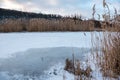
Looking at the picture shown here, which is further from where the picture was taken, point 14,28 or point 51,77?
point 14,28

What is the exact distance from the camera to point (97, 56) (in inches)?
151

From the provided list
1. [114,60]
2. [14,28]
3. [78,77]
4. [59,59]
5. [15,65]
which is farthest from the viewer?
[14,28]

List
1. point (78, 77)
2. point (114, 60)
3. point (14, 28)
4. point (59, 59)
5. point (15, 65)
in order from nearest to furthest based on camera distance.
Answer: point (78, 77), point (114, 60), point (15, 65), point (59, 59), point (14, 28)

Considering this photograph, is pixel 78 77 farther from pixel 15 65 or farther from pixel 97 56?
pixel 15 65

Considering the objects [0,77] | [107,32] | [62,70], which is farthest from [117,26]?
[0,77]

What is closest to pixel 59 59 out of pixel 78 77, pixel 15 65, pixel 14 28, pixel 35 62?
pixel 35 62

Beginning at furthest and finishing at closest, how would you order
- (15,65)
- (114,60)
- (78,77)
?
(15,65) → (114,60) → (78,77)

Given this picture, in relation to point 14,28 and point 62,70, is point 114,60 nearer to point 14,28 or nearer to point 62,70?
point 62,70

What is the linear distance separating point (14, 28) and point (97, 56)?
6758 mm

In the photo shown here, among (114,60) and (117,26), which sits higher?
(117,26)

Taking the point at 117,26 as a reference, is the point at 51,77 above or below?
below

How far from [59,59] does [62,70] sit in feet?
1.89

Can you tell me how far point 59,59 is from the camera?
4324 millimetres

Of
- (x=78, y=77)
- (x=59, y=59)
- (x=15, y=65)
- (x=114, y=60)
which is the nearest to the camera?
(x=78, y=77)
